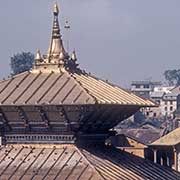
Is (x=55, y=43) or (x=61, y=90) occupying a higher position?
(x=55, y=43)

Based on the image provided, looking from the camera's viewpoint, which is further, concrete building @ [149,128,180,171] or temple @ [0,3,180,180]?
concrete building @ [149,128,180,171]

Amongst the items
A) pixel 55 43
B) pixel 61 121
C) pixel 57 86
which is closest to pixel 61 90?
pixel 57 86

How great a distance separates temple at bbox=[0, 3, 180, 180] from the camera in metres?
23.8

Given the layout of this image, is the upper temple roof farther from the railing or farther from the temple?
the railing

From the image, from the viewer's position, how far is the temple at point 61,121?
936 inches

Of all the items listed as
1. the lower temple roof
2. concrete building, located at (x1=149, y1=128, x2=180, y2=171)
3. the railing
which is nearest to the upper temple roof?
the railing

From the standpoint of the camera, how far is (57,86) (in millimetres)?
24547

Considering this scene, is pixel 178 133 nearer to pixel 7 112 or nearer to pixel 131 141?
pixel 131 141

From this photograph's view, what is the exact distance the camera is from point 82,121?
23922mm

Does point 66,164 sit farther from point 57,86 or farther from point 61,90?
point 57,86

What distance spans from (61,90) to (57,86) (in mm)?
312

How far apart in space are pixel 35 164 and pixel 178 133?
16544mm

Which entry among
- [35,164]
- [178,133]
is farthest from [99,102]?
[178,133]

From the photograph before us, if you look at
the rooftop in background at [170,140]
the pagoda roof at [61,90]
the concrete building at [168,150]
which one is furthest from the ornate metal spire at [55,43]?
the rooftop in background at [170,140]
